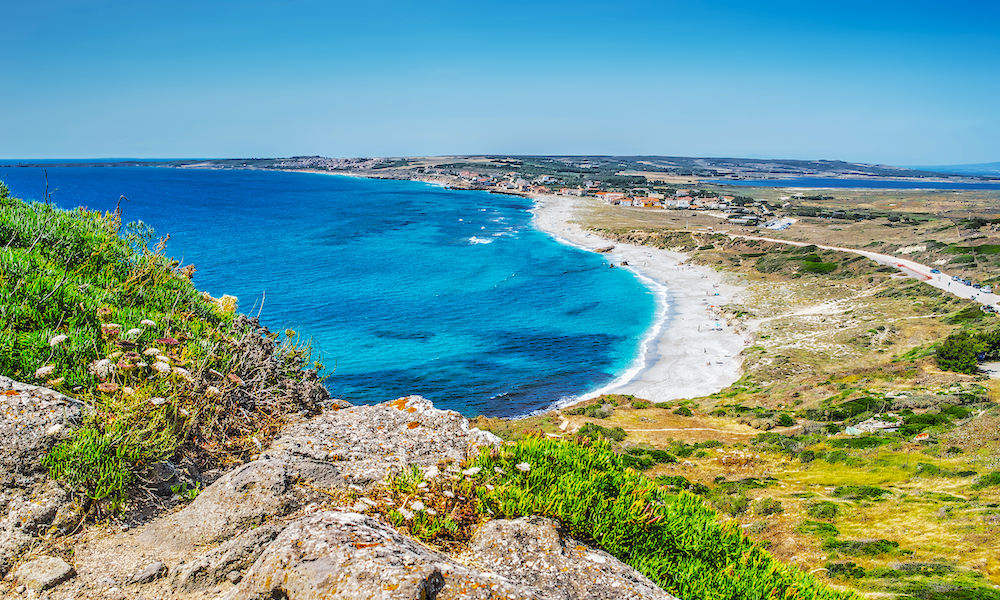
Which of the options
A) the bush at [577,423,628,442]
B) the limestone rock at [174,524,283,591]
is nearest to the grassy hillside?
the limestone rock at [174,524,283,591]

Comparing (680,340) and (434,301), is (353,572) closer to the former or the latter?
(680,340)

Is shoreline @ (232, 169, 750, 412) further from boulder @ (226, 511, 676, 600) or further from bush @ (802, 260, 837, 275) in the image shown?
boulder @ (226, 511, 676, 600)

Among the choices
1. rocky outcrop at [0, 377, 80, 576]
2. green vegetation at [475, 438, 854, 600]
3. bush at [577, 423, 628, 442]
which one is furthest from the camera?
bush at [577, 423, 628, 442]

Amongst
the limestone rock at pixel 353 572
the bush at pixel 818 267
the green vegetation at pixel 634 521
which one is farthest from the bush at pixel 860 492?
the bush at pixel 818 267

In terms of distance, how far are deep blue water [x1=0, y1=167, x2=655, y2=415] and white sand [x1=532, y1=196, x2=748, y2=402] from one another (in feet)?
6.98

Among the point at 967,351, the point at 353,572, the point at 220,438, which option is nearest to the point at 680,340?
the point at 967,351

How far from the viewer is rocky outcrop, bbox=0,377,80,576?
4.12 meters

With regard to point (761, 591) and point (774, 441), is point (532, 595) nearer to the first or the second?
point (761, 591)

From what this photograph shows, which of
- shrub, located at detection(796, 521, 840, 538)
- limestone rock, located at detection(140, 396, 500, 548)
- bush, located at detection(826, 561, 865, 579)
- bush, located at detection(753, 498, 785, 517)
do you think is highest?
limestone rock, located at detection(140, 396, 500, 548)

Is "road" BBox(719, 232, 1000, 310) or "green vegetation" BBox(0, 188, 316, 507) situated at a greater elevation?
"green vegetation" BBox(0, 188, 316, 507)

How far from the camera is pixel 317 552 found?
3689 millimetres

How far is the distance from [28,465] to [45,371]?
4.82 ft

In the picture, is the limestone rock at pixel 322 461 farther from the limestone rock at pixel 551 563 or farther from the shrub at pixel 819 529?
the shrub at pixel 819 529

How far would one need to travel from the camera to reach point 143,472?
5055 millimetres
